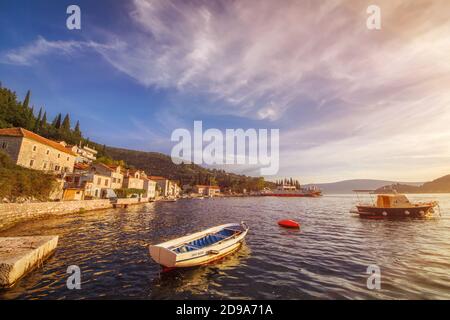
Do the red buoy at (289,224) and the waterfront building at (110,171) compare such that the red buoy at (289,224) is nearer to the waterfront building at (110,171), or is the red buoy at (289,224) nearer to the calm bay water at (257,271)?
the calm bay water at (257,271)

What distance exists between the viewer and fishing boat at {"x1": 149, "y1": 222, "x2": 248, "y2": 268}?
505 inches

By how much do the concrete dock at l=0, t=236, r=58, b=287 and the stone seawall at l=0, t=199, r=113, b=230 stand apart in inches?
552

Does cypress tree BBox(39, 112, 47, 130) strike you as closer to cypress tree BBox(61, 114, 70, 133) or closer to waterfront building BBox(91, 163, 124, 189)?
cypress tree BBox(61, 114, 70, 133)

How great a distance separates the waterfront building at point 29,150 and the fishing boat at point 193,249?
46.8 meters

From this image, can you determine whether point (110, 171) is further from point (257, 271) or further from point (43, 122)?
point (43, 122)

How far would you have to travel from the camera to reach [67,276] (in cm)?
1273

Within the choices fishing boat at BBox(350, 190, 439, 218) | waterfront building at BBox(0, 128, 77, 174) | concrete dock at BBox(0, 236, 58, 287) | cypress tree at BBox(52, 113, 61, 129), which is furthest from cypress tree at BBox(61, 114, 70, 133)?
fishing boat at BBox(350, 190, 439, 218)

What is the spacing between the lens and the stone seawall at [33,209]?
2500cm

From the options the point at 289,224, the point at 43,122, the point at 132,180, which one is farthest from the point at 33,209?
the point at 43,122

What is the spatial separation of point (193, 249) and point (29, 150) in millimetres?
50171

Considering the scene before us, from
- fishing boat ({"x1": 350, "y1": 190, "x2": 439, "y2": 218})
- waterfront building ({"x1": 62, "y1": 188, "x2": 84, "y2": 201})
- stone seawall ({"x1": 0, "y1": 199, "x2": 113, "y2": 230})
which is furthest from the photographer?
waterfront building ({"x1": 62, "y1": 188, "x2": 84, "y2": 201})
